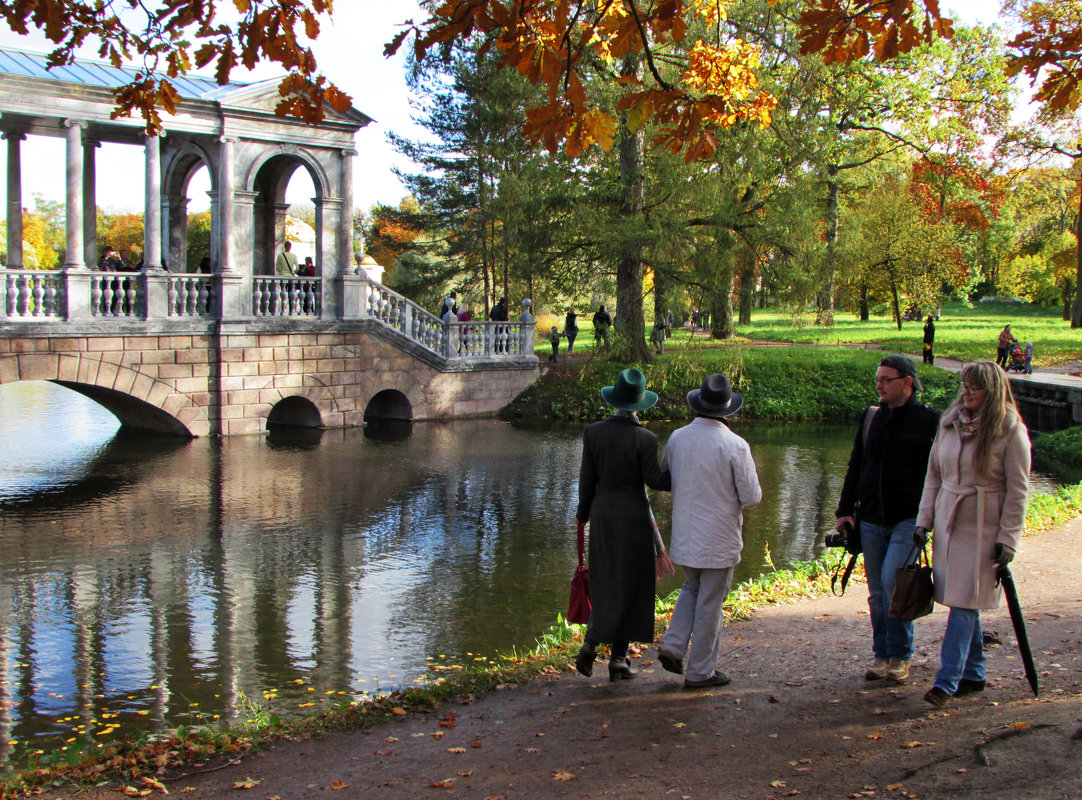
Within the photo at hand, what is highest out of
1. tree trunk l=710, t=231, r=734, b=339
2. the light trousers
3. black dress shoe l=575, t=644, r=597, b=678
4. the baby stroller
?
tree trunk l=710, t=231, r=734, b=339

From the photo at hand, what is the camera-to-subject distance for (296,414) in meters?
22.2

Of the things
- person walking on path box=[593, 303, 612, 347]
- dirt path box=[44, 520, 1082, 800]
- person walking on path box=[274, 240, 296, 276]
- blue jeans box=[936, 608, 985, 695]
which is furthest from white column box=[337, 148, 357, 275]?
blue jeans box=[936, 608, 985, 695]

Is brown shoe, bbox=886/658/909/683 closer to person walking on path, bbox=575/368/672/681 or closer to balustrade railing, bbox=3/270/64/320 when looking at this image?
person walking on path, bbox=575/368/672/681

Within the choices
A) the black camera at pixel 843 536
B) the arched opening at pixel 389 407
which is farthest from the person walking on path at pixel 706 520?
Result: the arched opening at pixel 389 407

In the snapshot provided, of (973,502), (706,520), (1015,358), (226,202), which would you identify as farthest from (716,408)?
(1015,358)

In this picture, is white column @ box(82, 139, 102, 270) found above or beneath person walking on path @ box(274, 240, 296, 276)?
above

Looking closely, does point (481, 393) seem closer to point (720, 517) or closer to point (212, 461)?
point (212, 461)

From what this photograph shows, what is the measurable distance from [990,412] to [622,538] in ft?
7.30

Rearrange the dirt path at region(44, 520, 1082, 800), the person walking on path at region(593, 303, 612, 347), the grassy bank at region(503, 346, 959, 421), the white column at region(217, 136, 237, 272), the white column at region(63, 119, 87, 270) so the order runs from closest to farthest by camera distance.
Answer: the dirt path at region(44, 520, 1082, 800) < the white column at region(63, 119, 87, 270) < the white column at region(217, 136, 237, 272) < the grassy bank at region(503, 346, 959, 421) < the person walking on path at region(593, 303, 612, 347)

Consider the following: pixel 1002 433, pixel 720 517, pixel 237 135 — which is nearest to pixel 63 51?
pixel 720 517

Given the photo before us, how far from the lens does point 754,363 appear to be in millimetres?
28281

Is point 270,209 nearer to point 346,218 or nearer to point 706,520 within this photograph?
point 346,218

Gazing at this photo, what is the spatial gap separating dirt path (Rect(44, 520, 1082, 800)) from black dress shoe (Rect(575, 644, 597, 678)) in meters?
0.09

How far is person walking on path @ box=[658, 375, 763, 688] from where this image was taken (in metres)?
5.87
